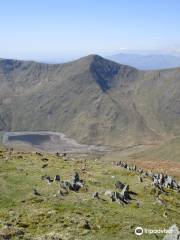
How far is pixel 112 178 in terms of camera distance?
59.1 m

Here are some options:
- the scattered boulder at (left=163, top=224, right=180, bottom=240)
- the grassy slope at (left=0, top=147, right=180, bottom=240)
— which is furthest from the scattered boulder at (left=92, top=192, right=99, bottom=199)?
the scattered boulder at (left=163, top=224, right=180, bottom=240)

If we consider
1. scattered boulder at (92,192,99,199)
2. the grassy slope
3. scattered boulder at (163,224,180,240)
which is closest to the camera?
scattered boulder at (163,224,180,240)

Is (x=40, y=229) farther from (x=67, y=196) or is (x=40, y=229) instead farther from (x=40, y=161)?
(x=40, y=161)

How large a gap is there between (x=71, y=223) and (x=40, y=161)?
112ft

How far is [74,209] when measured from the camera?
39750 millimetres

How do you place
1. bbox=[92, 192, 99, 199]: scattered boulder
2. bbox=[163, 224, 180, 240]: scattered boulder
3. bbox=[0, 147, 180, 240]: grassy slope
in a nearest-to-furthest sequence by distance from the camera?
1. bbox=[163, 224, 180, 240]: scattered boulder
2. bbox=[0, 147, 180, 240]: grassy slope
3. bbox=[92, 192, 99, 199]: scattered boulder

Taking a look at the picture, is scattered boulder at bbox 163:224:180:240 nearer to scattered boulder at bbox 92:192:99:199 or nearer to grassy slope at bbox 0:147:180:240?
grassy slope at bbox 0:147:180:240

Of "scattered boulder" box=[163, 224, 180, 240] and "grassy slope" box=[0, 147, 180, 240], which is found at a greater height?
"scattered boulder" box=[163, 224, 180, 240]

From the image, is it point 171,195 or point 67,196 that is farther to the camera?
point 171,195

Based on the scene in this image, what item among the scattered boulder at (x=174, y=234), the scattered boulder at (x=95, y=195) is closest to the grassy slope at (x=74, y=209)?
the scattered boulder at (x=95, y=195)

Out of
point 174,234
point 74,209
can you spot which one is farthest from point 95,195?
point 174,234

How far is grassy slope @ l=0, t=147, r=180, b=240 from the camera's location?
112 ft

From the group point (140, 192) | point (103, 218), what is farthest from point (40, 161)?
point (103, 218)

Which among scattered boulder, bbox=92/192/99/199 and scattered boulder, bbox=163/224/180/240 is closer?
scattered boulder, bbox=163/224/180/240
